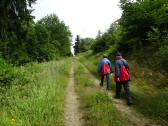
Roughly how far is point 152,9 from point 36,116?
A: 13.4 meters

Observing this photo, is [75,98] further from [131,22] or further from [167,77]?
[131,22]

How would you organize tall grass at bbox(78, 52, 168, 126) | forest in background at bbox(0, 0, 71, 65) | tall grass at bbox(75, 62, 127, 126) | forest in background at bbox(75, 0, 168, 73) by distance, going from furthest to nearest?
forest in background at bbox(0, 0, 71, 65)
forest in background at bbox(75, 0, 168, 73)
tall grass at bbox(78, 52, 168, 126)
tall grass at bbox(75, 62, 127, 126)

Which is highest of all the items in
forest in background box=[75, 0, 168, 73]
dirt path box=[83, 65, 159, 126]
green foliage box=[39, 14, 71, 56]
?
green foliage box=[39, 14, 71, 56]

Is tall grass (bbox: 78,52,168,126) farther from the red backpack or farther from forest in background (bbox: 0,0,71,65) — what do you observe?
forest in background (bbox: 0,0,71,65)

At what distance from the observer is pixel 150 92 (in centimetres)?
1243

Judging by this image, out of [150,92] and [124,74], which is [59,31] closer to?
[150,92]

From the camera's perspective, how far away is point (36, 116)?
760 cm

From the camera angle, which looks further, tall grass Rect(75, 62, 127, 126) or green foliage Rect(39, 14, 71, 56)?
green foliage Rect(39, 14, 71, 56)

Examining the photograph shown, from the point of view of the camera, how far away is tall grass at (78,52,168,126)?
368 inches

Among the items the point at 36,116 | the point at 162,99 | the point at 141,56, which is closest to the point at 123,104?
the point at 162,99

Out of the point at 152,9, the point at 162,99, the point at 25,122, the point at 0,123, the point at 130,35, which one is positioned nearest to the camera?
the point at 0,123

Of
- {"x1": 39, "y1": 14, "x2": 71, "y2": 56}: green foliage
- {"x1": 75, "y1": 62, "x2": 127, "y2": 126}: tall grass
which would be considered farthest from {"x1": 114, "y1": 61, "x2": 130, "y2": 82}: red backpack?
{"x1": 39, "y1": 14, "x2": 71, "y2": 56}: green foliage

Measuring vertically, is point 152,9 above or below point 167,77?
above

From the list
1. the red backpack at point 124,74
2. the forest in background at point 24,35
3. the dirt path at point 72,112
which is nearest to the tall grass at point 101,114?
the dirt path at point 72,112
